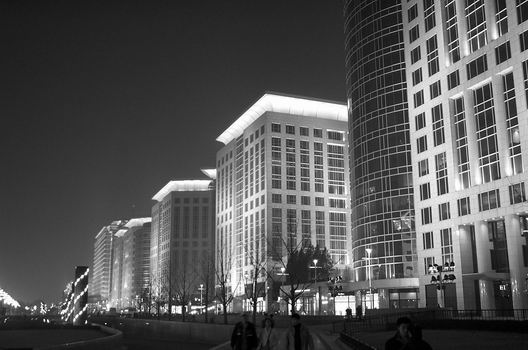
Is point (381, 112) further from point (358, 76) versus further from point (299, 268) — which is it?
point (299, 268)

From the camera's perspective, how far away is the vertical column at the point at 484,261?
216 ft

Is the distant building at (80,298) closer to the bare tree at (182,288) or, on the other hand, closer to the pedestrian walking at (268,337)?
the bare tree at (182,288)

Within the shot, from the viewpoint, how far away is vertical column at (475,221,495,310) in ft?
216

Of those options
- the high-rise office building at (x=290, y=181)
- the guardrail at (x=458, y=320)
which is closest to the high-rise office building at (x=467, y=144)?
the guardrail at (x=458, y=320)

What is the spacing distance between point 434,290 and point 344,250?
5847cm

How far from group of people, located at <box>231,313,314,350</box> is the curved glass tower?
6936 cm

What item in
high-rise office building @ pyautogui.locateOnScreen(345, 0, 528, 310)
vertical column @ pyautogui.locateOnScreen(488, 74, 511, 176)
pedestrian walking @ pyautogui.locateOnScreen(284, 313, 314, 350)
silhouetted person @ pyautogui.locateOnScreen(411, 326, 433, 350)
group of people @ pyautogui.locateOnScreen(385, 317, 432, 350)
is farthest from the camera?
vertical column @ pyautogui.locateOnScreen(488, 74, 511, 176)

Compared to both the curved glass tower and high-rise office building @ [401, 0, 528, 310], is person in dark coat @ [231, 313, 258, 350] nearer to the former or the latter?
high-rise office building @ [401, 0, 528, 310]

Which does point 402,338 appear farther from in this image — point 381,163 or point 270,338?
point 381,163

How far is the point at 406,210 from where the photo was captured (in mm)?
88062

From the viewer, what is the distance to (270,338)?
1647 cm

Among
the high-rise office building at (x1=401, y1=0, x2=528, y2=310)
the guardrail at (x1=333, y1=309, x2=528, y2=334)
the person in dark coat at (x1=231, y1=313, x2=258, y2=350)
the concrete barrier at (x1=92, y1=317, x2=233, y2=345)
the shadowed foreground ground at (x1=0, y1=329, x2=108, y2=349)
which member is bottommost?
the concrete barrier at (x1=92, y1=317, x2=233, y2=345)

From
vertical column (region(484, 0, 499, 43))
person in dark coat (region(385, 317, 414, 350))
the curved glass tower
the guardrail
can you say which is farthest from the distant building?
person in dark coat (region(385, 317, 414, 350))

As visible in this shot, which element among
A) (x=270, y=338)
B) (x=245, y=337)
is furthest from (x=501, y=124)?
(x=270, y=338)
